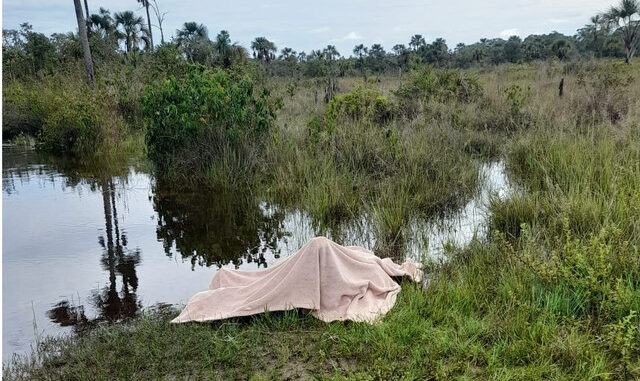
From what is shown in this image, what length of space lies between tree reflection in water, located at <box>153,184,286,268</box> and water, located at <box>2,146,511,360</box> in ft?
0.04

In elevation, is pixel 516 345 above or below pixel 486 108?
below

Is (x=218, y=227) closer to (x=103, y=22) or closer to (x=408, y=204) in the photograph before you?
(x=408, y=204)

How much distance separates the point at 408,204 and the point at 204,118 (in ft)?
12.3

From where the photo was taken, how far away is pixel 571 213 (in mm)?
4789

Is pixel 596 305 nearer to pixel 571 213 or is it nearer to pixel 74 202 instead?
pixel 571 213

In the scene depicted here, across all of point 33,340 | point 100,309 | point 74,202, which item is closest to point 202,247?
point 100,309

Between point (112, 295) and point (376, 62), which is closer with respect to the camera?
point (112, 295)

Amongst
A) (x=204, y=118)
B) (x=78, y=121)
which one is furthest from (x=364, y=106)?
(x=78, y=121)

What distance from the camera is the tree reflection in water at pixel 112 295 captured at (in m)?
4.16

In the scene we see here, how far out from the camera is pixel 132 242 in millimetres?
6043

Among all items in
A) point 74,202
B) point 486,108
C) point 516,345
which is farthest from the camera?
point 486,108

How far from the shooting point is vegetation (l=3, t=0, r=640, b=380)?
3.21 meters

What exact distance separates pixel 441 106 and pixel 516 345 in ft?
29.4

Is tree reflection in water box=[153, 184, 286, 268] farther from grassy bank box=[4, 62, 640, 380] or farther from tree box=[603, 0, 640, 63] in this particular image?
tree box=[603, 0, 640, 63]
